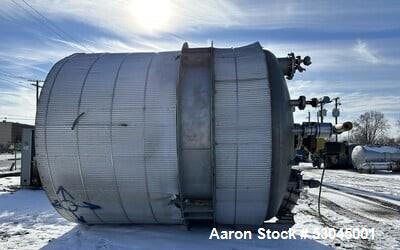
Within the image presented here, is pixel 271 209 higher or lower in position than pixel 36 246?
higher

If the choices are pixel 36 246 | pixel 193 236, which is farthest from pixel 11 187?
pixel 193 236

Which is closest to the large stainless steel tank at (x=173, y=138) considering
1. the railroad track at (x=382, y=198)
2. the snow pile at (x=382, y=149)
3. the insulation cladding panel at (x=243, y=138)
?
the insulation cladding panel at (x=243, y=138)

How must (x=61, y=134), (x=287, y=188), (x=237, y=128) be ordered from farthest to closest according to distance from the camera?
(x=287, y=188) < (x=61, y=134) < (x=237, y=128)

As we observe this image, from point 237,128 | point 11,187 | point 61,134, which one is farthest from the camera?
point 11,187

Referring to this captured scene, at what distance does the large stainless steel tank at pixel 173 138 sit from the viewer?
6141 millimetres

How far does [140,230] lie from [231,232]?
169 cm

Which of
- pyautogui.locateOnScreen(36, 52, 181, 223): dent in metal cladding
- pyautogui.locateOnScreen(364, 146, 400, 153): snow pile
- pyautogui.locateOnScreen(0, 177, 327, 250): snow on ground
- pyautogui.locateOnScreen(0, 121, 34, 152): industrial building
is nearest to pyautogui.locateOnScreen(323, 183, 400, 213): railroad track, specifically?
pyautogui.locateOnScreen(0, 177, 327, 250): snow on ground

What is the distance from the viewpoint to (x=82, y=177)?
655 centimetres

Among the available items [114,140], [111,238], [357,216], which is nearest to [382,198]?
[357,216]

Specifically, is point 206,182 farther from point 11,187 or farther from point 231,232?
point 11,187

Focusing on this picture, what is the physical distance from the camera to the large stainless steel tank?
20.1ft

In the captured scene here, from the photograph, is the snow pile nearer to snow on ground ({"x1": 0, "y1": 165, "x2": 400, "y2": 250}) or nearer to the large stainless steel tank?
snow on ground ({"x1": 0, "y1": 165, "x2": 400, "y2": 250})

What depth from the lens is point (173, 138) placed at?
625cm

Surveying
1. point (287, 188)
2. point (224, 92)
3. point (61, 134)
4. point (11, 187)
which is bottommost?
point (11, 187)
